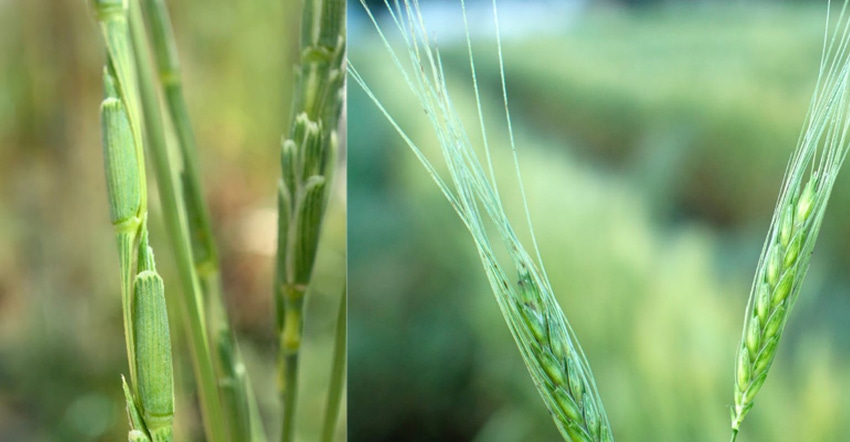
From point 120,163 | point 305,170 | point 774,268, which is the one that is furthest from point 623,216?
point 120,163

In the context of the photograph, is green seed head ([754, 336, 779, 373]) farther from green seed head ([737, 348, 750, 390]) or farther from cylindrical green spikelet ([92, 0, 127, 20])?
cylindrical green spikelet ([92, 0, 127, 20])

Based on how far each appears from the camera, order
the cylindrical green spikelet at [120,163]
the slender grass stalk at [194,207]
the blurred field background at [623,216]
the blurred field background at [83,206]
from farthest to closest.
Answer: the blurred field background at [83,206], the blurred field background at [623,216], the slender grass stalk at [194,207], the cylindrical green spikelet at [120,163]

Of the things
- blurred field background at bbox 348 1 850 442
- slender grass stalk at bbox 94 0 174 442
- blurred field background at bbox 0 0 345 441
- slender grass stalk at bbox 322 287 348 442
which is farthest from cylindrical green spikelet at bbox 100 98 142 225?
blurred field background at bbox 0 0 345 441

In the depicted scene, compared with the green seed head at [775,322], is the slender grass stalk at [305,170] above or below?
above

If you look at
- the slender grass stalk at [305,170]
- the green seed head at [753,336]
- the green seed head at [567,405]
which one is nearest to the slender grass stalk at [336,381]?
the slender grass stalk at [305,170]

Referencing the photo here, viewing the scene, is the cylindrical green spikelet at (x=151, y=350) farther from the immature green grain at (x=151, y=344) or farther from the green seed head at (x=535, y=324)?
the green seed head at (x=535, y=324)

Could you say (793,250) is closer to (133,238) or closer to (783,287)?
(783,287)
